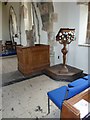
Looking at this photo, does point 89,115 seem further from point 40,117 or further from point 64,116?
point 40,117

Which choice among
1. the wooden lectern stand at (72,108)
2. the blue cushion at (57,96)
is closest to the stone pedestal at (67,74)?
the blue cushion at (57,96)

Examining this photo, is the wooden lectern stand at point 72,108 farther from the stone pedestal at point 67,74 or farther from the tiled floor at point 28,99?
the stone pedestal at point 67,74

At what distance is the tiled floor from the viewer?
205 centimetres

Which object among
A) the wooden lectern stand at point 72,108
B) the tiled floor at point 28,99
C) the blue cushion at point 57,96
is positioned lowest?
the tiled floor at point 28,99

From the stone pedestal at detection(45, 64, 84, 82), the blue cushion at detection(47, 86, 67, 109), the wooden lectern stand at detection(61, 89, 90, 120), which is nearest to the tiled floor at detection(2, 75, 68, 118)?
the stone pedestal at detection(45, 64, 84, 82)

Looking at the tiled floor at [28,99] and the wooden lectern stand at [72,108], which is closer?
the wooden lectern stand at [72,108]

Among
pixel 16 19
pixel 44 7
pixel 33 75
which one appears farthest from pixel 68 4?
pixel 33 75

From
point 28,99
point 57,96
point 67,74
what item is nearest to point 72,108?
point 57,96

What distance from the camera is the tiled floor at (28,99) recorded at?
80.8 inches

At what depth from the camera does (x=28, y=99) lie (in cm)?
246

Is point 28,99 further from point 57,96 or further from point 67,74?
point 67,74

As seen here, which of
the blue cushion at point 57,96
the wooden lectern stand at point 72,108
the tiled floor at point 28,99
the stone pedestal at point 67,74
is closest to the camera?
the wooden lectern stand at point 72,108

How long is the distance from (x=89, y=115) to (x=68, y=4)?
3.27 meters

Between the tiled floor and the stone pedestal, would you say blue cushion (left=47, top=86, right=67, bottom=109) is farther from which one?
the stone pedestal
